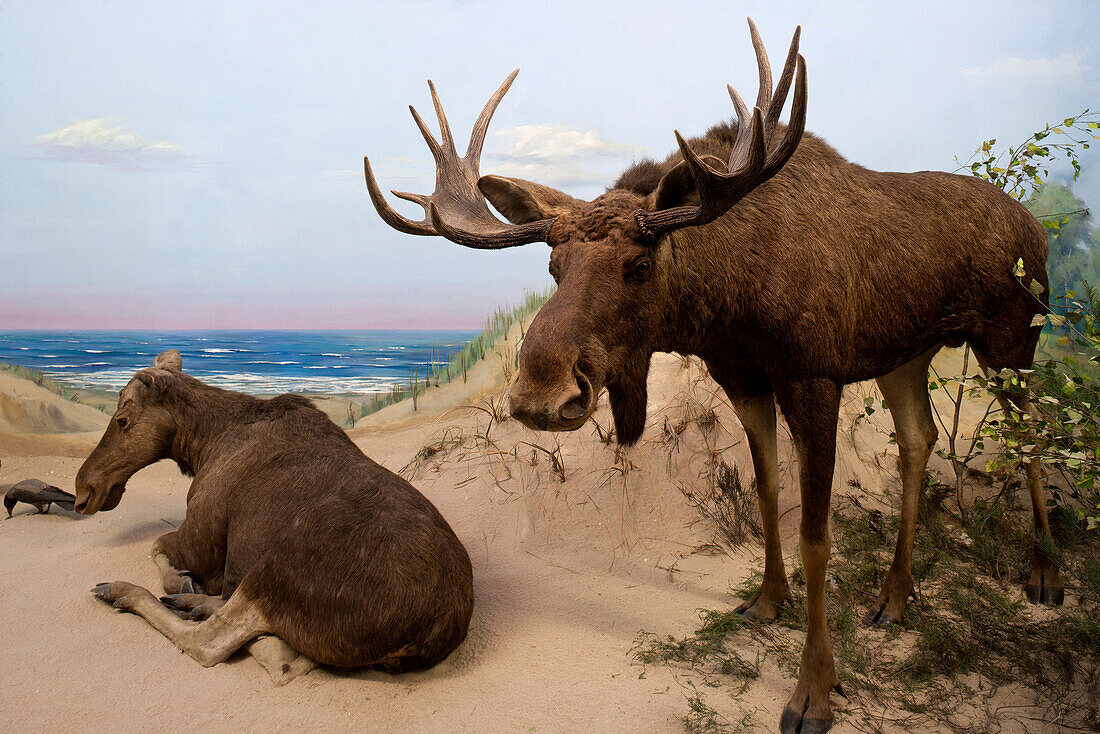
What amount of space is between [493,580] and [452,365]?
3328mm

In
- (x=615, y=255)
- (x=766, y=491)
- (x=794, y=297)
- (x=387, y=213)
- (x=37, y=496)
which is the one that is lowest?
(x=37, y=496)

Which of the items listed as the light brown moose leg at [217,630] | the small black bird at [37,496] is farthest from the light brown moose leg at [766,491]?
the small black bird at [37,496]

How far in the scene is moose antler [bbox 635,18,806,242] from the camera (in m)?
2.20

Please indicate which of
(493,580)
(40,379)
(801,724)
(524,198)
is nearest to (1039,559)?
(801,724)

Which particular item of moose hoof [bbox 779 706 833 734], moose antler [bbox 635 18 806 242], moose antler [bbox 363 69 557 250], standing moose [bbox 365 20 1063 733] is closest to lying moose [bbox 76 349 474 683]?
standing moose [bbox 365 20 1063 733]

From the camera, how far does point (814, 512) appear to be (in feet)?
9.03

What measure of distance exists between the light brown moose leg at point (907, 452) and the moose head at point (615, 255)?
1.60 m

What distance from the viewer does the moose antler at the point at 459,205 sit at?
2689mm

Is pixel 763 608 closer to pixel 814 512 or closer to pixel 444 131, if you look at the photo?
pixel 814 512

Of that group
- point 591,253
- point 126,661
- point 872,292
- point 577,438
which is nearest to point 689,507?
point 577,438

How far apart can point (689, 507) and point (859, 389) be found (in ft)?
5.56

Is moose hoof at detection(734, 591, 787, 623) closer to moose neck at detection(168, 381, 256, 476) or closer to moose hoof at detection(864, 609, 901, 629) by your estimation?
moose hoof at detection(864, 609, 901, 629)

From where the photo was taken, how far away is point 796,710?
2615mm

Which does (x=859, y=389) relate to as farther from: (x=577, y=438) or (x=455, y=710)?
(x=455, y=710)
